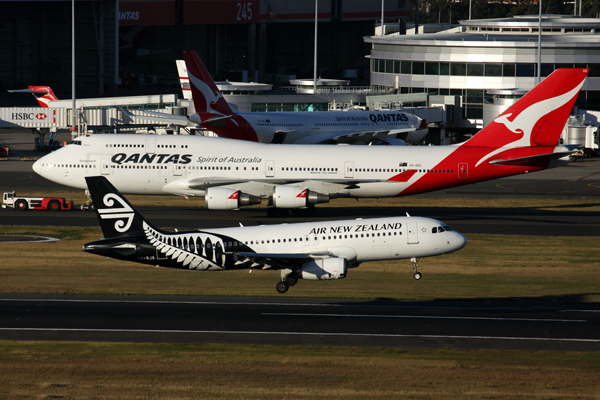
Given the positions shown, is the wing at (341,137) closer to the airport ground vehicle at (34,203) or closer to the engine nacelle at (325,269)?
the airport ground vehicle at (34,203)

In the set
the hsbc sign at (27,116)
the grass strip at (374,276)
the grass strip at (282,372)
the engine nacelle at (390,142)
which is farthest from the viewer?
the hsbc sign at (27,116)

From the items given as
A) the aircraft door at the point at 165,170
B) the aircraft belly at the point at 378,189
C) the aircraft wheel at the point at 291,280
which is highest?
the aircraft door at the point at 165,170

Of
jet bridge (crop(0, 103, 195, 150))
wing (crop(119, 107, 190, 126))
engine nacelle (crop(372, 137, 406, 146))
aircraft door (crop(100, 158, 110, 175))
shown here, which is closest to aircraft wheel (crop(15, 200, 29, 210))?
aircraft door (crop(100, 158, 110, 175))

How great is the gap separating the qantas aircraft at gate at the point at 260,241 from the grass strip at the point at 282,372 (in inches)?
364

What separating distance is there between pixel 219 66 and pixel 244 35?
11068 millimetres

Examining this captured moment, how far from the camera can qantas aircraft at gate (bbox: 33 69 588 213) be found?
59688mm

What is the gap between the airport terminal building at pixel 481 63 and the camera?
358ft

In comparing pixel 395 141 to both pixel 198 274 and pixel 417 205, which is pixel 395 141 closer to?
pixel 417 205

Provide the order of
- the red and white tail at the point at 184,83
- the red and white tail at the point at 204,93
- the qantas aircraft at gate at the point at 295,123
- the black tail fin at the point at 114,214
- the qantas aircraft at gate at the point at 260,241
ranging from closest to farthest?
the qantas aircraft at gate at the point at 260,241 → the black tail fin at the point at 114,214 → the red and white tail at the point at 204,93 → the qantas aircraft at gate at the point at 295,123 → the red and white tail at the point at 184,83

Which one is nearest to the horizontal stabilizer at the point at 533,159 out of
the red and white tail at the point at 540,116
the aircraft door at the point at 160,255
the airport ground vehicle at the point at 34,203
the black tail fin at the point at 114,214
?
the red and white tail at the point at 540,116

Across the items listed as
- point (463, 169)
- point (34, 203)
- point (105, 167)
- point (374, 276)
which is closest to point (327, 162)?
point (463, 169)

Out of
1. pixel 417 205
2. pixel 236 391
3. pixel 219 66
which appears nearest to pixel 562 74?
pixel 417 205

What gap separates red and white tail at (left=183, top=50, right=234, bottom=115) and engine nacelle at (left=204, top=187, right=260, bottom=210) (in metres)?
25.6

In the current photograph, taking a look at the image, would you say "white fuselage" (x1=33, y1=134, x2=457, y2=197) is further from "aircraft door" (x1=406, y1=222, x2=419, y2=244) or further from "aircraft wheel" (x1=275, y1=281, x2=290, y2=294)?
"aircraft wheel" (x1=275, y1=281, x2=290, y2=294)
